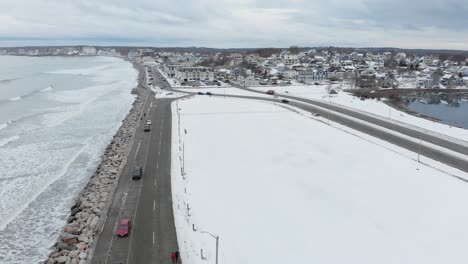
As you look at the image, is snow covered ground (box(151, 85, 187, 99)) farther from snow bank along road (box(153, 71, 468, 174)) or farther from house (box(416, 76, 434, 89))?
house (box(416, 76, 434, 89))

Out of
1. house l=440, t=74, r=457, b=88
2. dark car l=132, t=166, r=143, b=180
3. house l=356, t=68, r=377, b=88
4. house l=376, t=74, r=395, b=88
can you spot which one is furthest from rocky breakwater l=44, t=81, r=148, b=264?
house l=440, t=74, r=457, b=88

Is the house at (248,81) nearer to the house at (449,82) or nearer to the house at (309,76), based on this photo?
the house at (309,76)

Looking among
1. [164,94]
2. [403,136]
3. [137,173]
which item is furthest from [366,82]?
[137,173]

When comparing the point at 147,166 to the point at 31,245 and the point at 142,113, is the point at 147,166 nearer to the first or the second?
the point at 31,245

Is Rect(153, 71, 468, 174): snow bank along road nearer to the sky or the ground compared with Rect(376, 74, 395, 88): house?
nearer to the ground

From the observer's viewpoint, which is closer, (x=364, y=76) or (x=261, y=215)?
(x=261, y=215)

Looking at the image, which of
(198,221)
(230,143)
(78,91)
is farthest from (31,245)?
(78,91)
